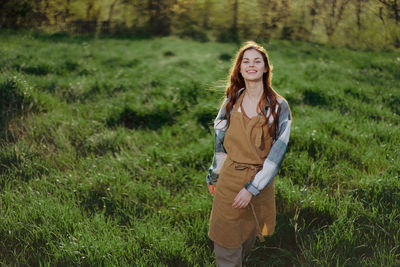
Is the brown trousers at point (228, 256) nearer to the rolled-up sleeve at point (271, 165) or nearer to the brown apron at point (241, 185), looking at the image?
the brown apron at point (241, 185)

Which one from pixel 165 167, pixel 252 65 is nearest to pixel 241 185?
pixel 252 65

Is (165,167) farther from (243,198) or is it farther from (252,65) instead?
(252,65)

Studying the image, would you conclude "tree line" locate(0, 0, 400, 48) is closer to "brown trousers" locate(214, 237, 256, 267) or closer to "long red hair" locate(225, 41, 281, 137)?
"long red hair" locate(225, 41, 281, 137)

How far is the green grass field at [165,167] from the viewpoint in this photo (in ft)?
7.75

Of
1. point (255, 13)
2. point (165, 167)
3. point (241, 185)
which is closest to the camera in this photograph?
point (241, 185)

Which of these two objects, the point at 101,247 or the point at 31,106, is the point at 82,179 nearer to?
the point at 101,247

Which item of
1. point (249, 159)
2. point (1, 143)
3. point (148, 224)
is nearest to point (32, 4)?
point (1, 143)

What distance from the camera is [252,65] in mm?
1969

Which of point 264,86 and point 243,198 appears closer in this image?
point 243,198

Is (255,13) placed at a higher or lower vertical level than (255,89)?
higher

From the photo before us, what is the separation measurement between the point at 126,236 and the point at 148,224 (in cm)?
20

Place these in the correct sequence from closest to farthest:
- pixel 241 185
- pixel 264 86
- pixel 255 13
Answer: pixel 241 185
pixel 264 86
pixel 255 13

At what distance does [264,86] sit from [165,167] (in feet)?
5.57

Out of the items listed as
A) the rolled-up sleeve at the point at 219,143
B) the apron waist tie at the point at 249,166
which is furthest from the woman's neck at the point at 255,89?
the apron waist tie at the point at 249,166
